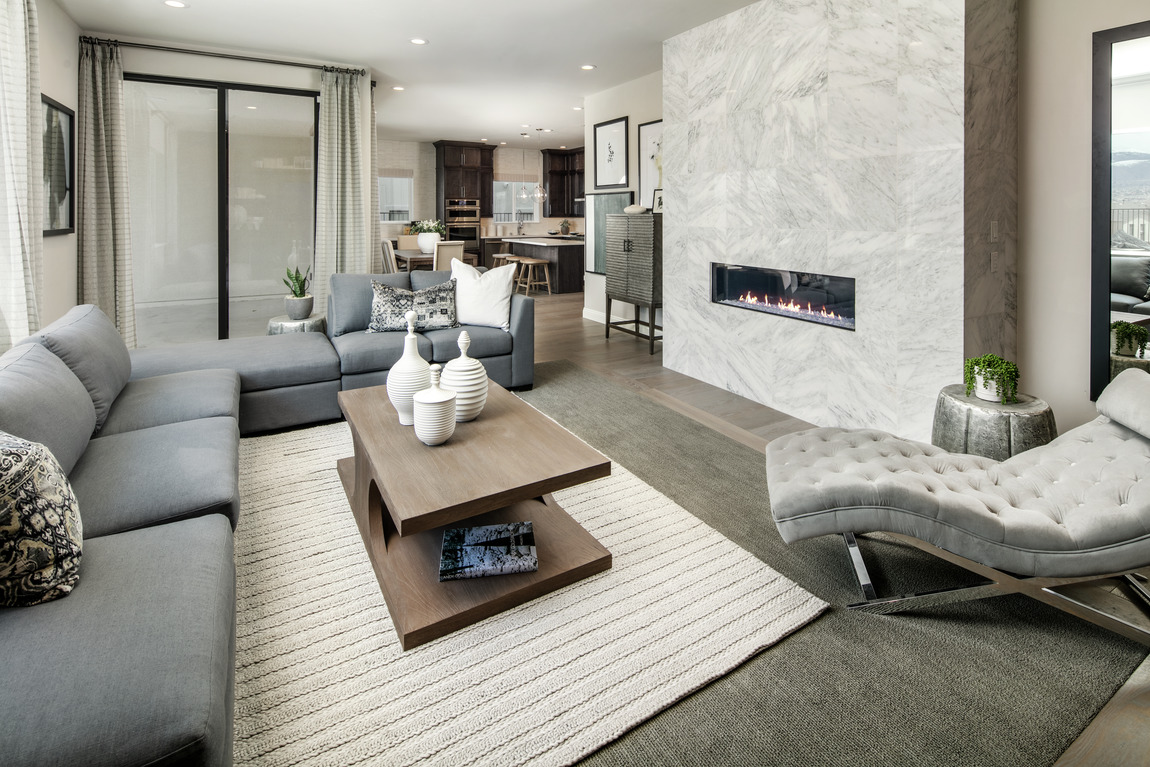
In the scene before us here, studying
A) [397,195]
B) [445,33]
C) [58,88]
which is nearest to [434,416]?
[445,33]

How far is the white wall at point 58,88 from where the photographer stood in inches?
160

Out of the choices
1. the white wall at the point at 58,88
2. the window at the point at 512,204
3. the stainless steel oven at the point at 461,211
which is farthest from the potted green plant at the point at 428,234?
the white wall at the point at 58,88

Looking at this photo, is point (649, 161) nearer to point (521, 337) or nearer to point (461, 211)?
point (521, 337)

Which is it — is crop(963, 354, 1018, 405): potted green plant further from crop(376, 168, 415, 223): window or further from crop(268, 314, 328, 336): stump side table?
crop(376, 168, 415, 223): window

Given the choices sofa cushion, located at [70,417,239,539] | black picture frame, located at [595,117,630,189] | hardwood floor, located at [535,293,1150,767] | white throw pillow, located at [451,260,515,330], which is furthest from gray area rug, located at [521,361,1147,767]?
black picture frame, located at [595,117,630,189]

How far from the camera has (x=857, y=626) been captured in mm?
1898

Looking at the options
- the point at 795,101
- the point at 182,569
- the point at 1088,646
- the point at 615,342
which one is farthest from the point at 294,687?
the point at 615,342

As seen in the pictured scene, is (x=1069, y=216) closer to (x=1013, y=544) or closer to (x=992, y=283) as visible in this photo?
(x=992, y=283)

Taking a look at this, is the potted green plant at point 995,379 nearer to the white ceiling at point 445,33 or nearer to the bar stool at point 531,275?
the white ceiling at point 445,33

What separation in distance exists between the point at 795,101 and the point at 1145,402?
99.6 inches

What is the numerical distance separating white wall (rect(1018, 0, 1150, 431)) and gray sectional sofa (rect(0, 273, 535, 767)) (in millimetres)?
3564

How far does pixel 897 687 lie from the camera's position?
1650 millimetres

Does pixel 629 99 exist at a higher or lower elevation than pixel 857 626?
higher

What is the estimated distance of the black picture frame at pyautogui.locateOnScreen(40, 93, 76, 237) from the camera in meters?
4.09
